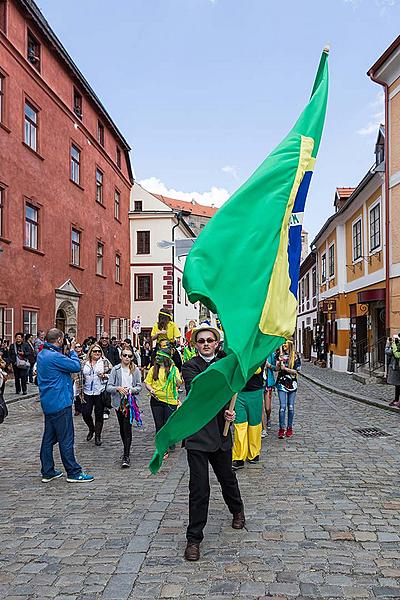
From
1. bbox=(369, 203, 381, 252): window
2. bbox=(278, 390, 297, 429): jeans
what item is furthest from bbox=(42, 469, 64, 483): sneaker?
bbox=(369, 203, 381, 252): window

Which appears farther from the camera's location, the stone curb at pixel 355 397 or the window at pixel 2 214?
the window at pixel 2 214

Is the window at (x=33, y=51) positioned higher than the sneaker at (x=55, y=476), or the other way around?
the window at (x=33, y=51)

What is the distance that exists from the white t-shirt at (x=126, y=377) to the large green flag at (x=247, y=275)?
12.6ft

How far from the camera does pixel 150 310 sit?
1945 inches

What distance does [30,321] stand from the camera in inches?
910

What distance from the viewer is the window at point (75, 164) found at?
28.4 m

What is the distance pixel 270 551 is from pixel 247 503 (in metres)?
1.43

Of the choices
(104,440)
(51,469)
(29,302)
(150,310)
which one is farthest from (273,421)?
(150,310)

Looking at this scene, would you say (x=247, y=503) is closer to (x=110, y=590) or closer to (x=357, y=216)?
(x=110, y=590)

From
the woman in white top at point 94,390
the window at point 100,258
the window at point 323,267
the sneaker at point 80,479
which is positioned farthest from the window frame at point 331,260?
the sneaker at point 80,479

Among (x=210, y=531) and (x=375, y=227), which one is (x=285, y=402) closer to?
(x=210, y=531)

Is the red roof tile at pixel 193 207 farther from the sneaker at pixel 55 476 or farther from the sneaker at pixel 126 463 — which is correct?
the sneaker at pixel 55 476

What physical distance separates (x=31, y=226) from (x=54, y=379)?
17.3m

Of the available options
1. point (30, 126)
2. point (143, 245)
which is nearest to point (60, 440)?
point (30, 126)
